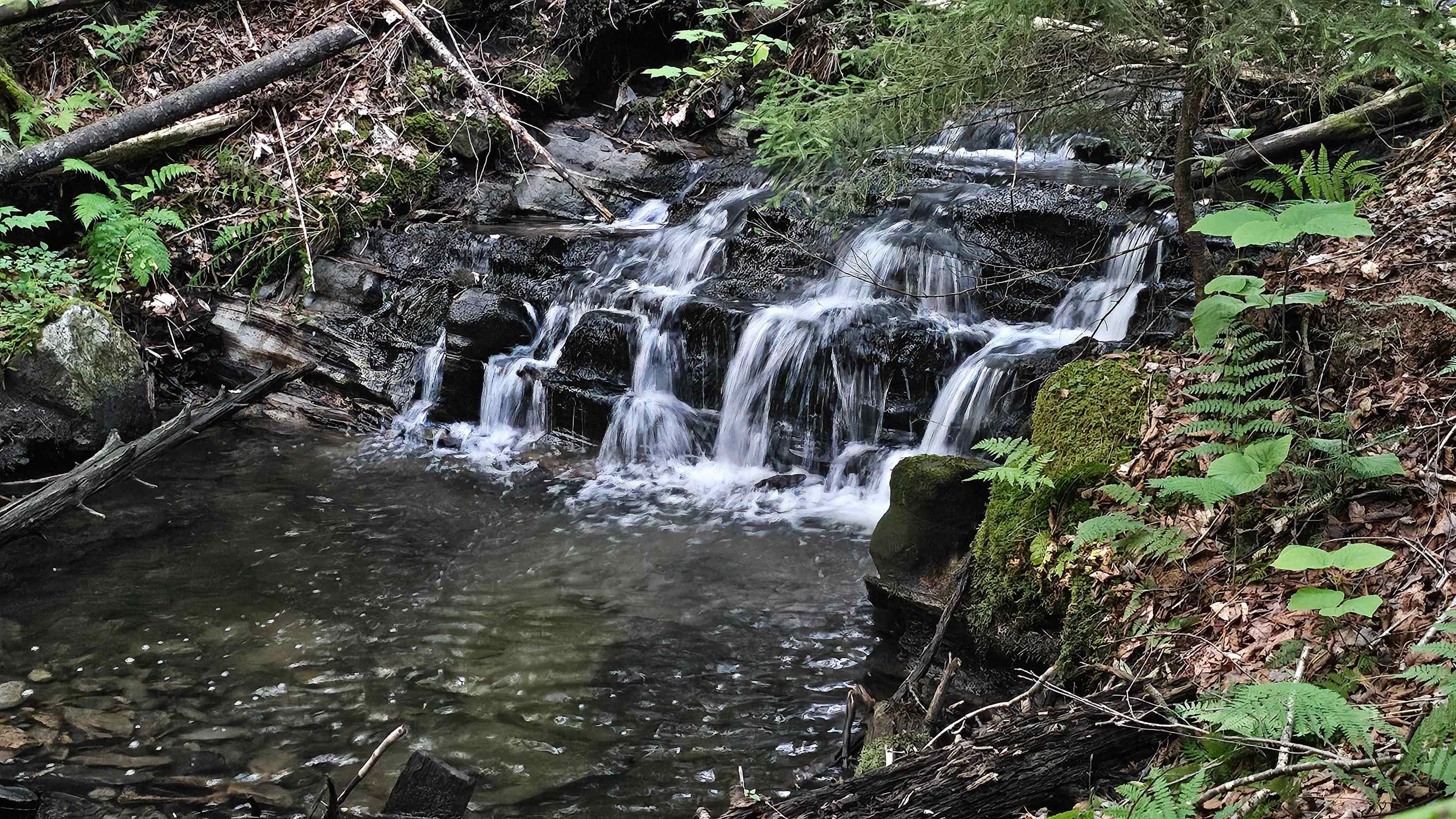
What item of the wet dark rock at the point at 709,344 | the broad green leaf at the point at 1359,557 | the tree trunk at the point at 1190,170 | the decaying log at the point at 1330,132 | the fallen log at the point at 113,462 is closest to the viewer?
the broad green leaf at the point at 1359,557

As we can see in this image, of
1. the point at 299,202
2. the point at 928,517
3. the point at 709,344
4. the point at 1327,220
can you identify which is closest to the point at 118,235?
the point at 299,202

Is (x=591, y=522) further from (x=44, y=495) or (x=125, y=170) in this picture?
(x=125, y=170)

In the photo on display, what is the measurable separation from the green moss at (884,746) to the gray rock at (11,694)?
4.04m

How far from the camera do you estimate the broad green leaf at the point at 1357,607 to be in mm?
2906

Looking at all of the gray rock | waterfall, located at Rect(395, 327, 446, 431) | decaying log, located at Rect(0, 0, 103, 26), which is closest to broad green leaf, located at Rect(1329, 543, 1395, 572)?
the gray rock

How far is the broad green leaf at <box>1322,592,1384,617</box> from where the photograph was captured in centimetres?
291

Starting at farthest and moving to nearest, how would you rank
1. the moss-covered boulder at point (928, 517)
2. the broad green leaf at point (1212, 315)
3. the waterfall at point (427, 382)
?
the waterfall at point (427, 382) < the moss-covered boulder at point (928, 517) < the broad green leaf at point (1212, 315)

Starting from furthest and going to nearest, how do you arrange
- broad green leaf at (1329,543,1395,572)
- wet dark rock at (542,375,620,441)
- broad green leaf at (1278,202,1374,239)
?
wet dark rock at (542,375,620,441), broad green leaf at (1278,202,1374,239), broad green leaf at (1329,543,1395,572)

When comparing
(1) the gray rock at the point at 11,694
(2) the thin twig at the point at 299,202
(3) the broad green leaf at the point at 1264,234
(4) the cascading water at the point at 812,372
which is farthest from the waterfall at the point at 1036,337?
(2) the thin twig at the point at 299,202

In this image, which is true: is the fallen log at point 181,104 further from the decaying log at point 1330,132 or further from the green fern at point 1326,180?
the green fern at point 1326,180

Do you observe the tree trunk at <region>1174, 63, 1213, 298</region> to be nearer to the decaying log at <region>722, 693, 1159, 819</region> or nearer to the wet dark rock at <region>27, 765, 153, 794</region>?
the decaying log at <region>722, 693, 1159, 819</region>

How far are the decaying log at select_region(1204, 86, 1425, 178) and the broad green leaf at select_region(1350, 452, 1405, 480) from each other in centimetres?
337

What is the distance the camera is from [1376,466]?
11.3ft

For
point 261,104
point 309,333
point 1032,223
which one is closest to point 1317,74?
point 1032,223
